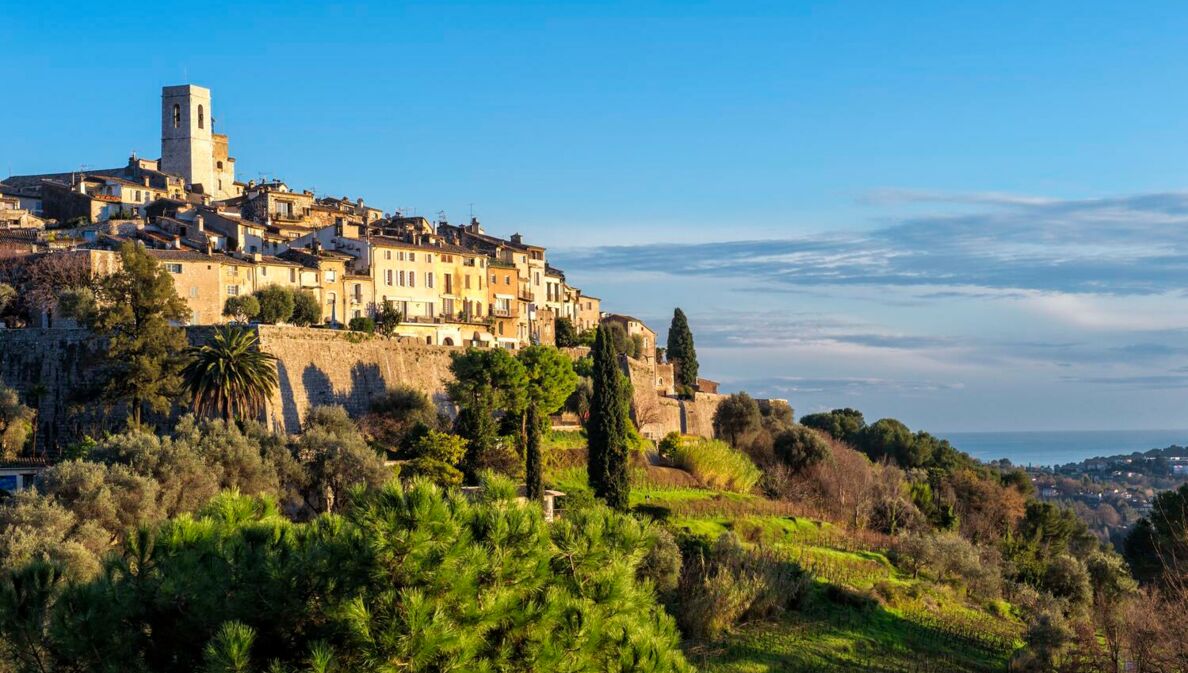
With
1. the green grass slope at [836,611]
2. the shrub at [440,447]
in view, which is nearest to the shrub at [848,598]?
the green grass slope at [836,611]

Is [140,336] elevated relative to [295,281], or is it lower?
lower

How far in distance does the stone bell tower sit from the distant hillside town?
10.8 feet

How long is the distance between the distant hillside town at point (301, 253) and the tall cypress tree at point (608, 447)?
14.4 meters

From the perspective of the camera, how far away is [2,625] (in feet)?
49.2

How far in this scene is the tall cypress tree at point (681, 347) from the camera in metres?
75.1

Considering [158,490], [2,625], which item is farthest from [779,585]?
[2,625]

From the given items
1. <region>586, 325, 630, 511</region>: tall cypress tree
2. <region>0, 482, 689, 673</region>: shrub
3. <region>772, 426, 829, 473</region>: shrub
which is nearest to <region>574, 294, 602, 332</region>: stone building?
<region>772, 426, 829, 473</region>: shrub

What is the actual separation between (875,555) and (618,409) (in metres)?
11.3

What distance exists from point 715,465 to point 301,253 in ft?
73.7

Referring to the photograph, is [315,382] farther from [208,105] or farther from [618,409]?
[208,105]

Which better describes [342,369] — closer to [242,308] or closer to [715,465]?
[242,308]

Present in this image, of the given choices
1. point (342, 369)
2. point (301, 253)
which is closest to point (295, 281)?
point (301, 253)

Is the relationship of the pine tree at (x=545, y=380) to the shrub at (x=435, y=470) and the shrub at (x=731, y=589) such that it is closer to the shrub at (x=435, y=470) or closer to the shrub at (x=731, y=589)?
the shrub at (x=435, y=470)

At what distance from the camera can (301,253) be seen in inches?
2328
